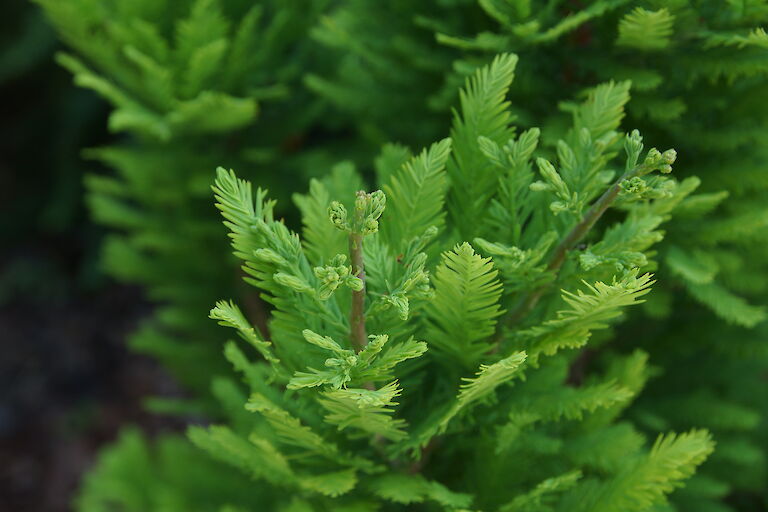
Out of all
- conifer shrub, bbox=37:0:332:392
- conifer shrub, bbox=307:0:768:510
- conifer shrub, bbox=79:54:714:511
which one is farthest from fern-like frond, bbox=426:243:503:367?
conifer shrub, bbox=37:0:332:392

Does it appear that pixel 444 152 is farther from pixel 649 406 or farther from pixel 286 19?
pixel 649 406

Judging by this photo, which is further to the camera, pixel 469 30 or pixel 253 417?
pixel 469 30

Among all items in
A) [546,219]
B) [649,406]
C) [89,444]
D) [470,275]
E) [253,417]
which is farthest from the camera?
[89,444]

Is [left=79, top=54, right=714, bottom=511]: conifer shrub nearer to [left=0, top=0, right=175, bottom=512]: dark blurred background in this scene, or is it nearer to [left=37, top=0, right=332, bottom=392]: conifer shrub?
[left=37, top=0, right=332, bottom=392]: conifer shrub

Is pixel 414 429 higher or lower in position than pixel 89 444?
lower

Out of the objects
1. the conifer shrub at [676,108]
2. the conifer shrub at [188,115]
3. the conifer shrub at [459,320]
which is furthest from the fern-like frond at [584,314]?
the conifer shrub at [188,115]

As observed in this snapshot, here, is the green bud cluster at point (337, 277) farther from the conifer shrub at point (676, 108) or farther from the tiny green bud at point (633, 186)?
the conifer shrub at point (676, 108)

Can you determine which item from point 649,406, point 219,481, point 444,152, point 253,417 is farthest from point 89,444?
point 444,152

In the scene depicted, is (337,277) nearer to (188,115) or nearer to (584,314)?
(584,314)
